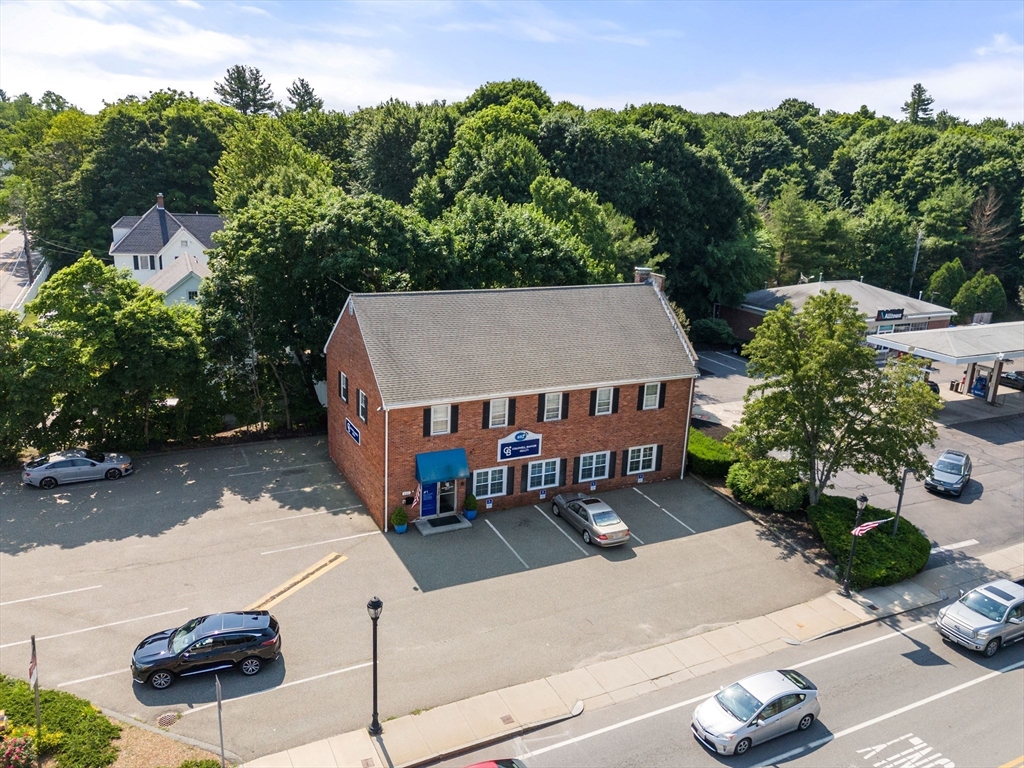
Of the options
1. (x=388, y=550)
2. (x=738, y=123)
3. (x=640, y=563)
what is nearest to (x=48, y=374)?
(x=388, y=550)

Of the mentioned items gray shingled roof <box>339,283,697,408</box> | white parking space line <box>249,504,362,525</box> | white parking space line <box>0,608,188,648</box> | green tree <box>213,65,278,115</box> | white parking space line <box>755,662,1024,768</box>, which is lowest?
white parking space line <box>0,608,188,648</box>

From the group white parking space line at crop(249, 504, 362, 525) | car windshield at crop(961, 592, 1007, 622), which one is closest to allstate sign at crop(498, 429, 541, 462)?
white parking space line at crop(249, 504, 362, 525)

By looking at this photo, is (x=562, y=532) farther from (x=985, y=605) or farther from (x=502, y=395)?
(x=985, y=605)

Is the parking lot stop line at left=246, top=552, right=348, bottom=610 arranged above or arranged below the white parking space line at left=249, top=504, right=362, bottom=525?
below

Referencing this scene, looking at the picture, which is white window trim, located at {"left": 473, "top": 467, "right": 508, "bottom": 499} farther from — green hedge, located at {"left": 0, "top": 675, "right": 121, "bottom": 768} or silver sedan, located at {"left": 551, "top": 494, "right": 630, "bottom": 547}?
green hedge, located at {"left": 0, "top": 675, "right": 121, "bottom": 768}

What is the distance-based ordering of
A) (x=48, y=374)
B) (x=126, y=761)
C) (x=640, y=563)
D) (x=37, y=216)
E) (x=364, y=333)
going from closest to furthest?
1. (x=126, y=761)
2. (x=640, y=563)
3. (x=364, y=333)
4. (x=48, y=374)
5. (x=37, y=216)

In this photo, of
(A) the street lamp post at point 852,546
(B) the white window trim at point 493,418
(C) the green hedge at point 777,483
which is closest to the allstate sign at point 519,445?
(B) the white window trim at point 493,418

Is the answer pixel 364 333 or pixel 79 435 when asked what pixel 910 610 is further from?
pixel 79 435

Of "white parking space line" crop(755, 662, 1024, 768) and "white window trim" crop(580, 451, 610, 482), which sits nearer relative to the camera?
"white parking space line" crop(755, 662, 1024, 768)
